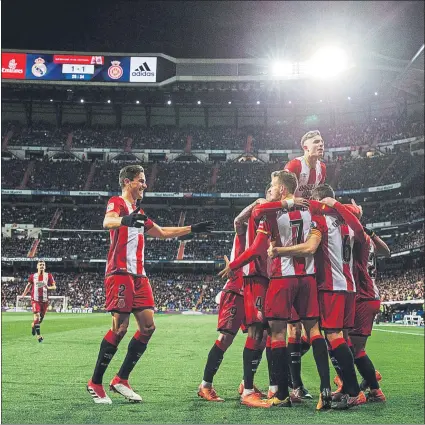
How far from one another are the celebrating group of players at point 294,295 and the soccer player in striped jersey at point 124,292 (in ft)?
1.84

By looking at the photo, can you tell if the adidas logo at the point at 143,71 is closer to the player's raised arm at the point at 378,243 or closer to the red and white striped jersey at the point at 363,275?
the player's raised arm at the point at 378,243

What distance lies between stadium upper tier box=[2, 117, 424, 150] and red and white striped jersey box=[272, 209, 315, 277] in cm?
2676

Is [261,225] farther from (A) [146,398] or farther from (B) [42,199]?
(B) [42,199]

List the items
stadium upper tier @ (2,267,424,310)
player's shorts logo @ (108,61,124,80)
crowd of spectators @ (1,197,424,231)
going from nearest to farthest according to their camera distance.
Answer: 1. stadium upper tier @ (2,267,424,310)
2. crowd of spectators @ (1,197,424,231)
3. player's shorts logo @ (108,61,124,80)

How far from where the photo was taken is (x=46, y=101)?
33.8 meters

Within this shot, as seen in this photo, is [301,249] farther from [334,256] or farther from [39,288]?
[39,288]

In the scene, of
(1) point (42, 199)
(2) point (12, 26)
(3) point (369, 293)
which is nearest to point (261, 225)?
(3) point (369, 293)

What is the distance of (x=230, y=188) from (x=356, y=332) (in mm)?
19790

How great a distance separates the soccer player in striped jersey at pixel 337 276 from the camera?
3.98m

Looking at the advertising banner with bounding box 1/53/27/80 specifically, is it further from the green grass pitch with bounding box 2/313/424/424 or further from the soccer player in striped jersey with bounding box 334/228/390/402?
the soccer player in striped jersey with bounding box 334/228/390/402

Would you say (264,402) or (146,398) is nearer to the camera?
(264,402)

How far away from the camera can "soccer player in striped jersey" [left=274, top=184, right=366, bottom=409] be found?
398cm

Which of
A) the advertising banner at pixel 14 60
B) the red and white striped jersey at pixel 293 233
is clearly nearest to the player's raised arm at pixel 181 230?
the red and white striped jersey at pixel 293 233

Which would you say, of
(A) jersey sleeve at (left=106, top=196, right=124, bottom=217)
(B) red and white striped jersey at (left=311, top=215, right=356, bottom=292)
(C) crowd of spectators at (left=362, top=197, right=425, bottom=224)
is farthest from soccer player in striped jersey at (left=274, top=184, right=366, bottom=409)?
(C) crowd of spectators at (left=362, top=197, right=425, bottom=224)
